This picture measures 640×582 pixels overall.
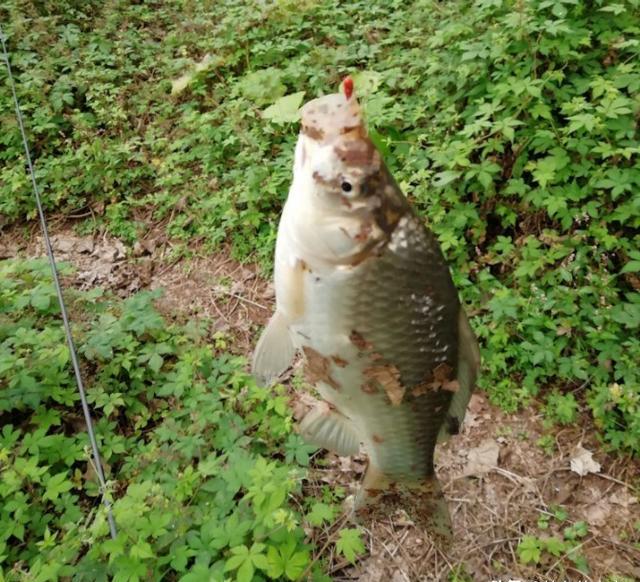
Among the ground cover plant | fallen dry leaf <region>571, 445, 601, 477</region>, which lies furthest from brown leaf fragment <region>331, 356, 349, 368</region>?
fallen dry leaf <region>571, 445, 601, 477</region>

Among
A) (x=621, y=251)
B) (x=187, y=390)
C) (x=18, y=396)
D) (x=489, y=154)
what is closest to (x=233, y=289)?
(x=187, y=390)

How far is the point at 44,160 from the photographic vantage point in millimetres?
5293

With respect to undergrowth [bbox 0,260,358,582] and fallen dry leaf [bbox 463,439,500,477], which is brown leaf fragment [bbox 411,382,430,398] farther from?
fallen dry leaf [bbox 463,439,500,477]

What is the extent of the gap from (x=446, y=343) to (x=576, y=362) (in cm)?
198

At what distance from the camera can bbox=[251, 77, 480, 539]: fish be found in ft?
4.46

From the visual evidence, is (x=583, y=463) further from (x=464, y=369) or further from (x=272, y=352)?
(x=272, y=352)

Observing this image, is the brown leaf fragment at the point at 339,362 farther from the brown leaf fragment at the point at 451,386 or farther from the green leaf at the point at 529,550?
the green leaf at the point at 529,550

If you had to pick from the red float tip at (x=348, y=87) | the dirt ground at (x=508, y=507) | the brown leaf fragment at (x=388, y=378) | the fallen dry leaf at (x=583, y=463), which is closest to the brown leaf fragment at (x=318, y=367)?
the brown leaf fragment at (x=388, y=378)

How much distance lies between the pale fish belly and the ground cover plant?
822 millimetres

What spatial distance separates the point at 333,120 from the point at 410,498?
1524 mm

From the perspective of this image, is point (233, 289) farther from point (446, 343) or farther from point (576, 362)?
point (446, 343)

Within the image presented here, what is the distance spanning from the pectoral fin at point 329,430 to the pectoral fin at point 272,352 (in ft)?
0.86

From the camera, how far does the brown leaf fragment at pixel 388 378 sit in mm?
1570

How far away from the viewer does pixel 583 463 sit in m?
3.15
